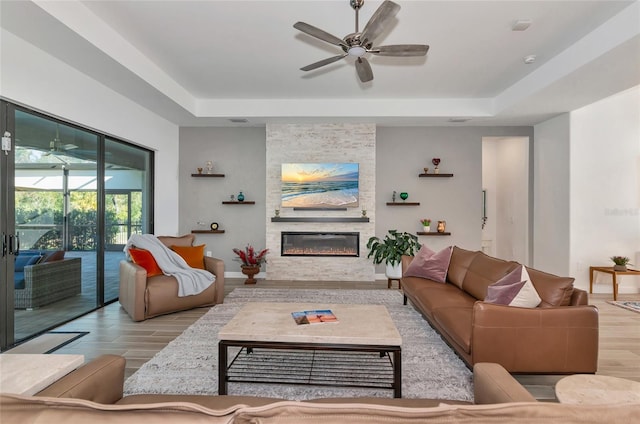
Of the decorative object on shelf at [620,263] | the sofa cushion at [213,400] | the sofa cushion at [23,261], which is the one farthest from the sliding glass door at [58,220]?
the decorative object on shelf at [620,263]

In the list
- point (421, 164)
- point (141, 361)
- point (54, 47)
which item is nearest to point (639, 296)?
point (421, 164)

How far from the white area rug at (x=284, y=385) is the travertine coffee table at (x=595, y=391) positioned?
90 cm

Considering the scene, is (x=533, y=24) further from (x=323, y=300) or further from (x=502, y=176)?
(x=502, y=176)

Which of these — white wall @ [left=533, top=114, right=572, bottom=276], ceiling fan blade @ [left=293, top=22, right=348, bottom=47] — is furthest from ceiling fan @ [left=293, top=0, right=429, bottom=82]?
white wall @ [left=533, top=114, right=572, bottom=276]

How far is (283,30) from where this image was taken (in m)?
3.22

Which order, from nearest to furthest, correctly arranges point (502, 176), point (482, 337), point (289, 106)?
point (482, 337)
point (289, 106)
point (502, 176)

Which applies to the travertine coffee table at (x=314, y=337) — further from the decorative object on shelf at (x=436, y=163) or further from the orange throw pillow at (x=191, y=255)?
the decorative object on shelf at (x=436, y=163)

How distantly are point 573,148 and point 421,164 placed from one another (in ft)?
7.33

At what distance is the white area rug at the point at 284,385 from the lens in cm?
220

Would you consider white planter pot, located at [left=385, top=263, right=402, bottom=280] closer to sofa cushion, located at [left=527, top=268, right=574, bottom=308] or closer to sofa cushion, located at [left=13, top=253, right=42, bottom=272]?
sofa cushion, located at [left=527, top=268, right=574, bottom=308]

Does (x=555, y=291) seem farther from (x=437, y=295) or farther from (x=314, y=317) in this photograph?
(x=314, y=317)

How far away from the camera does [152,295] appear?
11.9 ft

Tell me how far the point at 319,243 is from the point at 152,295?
117 inches

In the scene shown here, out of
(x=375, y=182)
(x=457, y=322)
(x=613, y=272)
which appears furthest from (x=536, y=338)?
(x=375, y=182)
